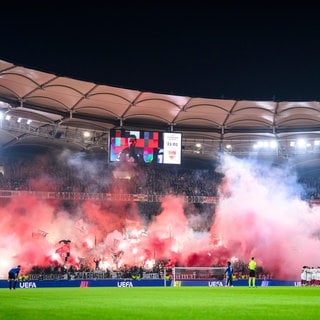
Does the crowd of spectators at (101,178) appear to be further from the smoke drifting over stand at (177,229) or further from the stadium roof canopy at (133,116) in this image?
the stadium roof canopy at (133,116)

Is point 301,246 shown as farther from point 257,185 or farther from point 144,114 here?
point 144,114

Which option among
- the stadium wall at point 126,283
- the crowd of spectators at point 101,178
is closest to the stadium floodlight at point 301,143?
the crowd of spectators at point 101,178

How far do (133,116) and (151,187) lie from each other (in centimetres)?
987

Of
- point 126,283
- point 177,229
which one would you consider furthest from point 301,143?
point 126,283

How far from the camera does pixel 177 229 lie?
4691cm

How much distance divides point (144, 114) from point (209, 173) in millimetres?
12903

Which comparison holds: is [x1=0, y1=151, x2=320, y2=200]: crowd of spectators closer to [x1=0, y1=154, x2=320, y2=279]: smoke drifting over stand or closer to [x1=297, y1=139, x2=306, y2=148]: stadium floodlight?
[x1=0, y1=154, x2=320, y2=279]: smoke drifting over stand

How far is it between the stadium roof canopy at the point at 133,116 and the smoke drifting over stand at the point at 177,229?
3447 millimetres

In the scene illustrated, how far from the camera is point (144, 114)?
136 feet

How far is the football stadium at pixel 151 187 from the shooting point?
1501 inches

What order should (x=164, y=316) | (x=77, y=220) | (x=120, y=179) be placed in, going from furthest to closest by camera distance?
(x=120, y=179)
(x=77, y=220)
(x=164, y=316)

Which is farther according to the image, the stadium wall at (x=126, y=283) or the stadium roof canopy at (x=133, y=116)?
the stadium roof canopy at (x=133, y=116)

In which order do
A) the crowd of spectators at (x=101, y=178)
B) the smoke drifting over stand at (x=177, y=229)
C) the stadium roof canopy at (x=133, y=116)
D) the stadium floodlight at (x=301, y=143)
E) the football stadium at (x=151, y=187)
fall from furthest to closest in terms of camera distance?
the crowd of spectators at (x=101, y=178) → the stadium floodlight at (x=301, y=143) → the smoke drifting over stand at (x=177, y=229) → the football stadium at (x=151, y=187) → the stadium roof canopy at (x=133, y=116)

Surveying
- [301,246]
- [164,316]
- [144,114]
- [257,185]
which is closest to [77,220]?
[144,114]
